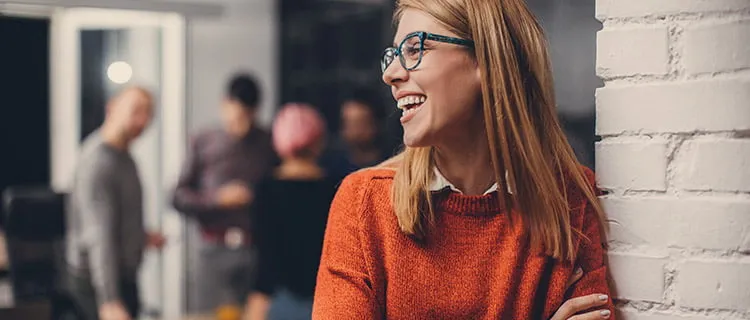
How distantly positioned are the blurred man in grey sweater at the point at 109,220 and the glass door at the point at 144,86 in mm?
1061

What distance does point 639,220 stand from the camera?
1.38 metres

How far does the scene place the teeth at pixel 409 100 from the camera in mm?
1339

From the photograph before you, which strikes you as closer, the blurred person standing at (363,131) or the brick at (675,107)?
the brick at (675,107)

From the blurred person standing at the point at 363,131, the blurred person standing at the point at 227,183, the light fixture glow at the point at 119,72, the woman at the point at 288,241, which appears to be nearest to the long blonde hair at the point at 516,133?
the woman at the point at 288,241

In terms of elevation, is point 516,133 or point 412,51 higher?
point 412,51

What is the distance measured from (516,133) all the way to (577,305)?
0.27 m

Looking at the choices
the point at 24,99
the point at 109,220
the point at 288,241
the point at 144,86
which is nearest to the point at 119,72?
the point at 144,86

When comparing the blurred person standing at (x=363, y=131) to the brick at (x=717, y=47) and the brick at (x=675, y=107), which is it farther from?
the brick at (x=717, y=47)

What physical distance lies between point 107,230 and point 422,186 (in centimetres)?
→ 277

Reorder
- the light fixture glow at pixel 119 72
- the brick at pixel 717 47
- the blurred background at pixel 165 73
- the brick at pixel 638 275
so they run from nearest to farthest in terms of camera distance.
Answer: the brick at pixel 717 47, the brick at pixel 638 275, the blurred background at pixel 165 73, the light fixture glow at pixel 119 72

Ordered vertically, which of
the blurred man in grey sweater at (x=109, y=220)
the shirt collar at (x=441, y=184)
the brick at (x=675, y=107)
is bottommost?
the blurred man in grey sweater at (x=109, y=220)

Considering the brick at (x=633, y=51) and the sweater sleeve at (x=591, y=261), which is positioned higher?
the brick at (x=633, y=51)

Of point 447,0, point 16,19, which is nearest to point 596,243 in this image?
point 447,0

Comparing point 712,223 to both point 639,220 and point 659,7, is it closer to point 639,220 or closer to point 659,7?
point 639,220
